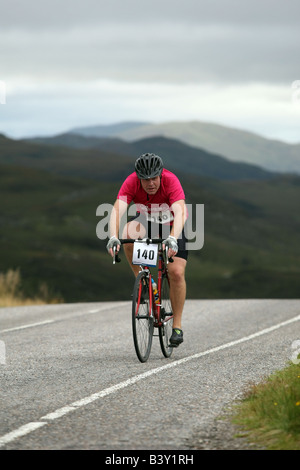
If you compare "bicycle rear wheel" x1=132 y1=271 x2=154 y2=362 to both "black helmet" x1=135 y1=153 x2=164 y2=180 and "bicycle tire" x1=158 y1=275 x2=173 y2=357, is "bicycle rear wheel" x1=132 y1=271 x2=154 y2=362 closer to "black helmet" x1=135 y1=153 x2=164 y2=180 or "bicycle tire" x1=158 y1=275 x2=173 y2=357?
"bicycle tire" x1=158 y1=275 x2=173 y2=357

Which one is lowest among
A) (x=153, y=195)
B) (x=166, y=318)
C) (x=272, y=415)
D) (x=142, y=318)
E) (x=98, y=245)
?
(x=272, y=415)

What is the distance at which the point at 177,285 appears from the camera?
941cm

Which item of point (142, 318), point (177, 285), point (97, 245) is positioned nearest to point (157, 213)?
point (177, 285)

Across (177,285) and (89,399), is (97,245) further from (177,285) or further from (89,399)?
(89,399)

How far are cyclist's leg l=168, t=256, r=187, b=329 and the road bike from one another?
8 centimetres

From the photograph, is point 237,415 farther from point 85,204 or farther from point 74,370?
point 85,204

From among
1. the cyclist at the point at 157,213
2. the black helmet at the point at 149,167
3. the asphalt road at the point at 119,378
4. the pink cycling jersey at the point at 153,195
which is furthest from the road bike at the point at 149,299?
the black helmet at the point at 149,167

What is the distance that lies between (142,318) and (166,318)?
0.77m

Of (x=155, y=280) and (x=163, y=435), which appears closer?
(x=163, y=435)

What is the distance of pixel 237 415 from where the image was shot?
6.09 metres

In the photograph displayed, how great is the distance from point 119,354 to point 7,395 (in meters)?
2.76

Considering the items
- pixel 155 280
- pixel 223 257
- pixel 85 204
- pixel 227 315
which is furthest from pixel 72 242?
pixel 155 280

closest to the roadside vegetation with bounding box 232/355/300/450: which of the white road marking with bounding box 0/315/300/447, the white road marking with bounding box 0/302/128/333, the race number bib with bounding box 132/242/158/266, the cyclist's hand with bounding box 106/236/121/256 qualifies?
the white road marking with bounding box 0/315/300/447

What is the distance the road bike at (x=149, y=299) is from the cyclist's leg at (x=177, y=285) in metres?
0.08
